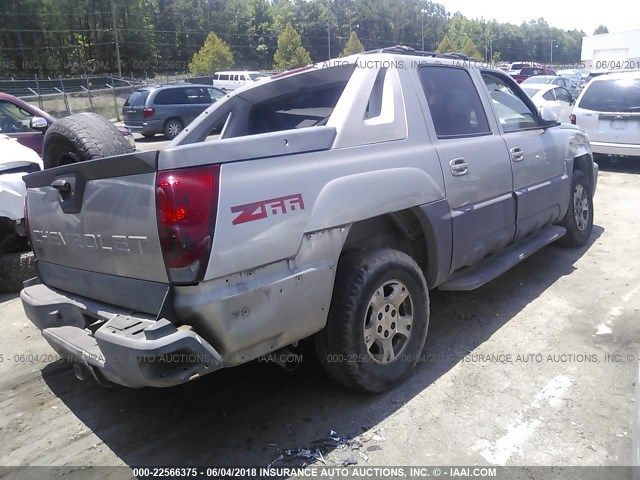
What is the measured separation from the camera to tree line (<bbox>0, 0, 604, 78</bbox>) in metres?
58.5

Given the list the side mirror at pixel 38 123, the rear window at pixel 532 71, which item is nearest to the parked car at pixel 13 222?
the side mirror at pixel 38 123

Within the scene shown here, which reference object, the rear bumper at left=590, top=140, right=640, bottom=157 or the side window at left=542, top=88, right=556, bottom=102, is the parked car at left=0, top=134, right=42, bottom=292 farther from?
the side window at left=542, top=88, right=556, bottom=102

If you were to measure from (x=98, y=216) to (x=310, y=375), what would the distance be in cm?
167

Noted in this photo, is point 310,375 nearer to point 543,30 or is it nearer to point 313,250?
point 313,250

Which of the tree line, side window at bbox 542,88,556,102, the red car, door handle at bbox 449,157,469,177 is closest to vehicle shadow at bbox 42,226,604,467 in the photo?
door handle at bbox 449,157,469,177

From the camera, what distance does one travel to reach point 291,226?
2.64m

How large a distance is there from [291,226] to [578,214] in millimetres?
4357

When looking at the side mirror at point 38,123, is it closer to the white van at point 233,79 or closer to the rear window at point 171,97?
the rear window at point 171,97

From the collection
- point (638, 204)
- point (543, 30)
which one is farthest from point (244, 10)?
point (638, 204)

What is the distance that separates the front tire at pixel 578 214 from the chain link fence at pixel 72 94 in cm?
2564

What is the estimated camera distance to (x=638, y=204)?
7.73 meters

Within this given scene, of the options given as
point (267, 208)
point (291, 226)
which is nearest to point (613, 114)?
point (291, 226)

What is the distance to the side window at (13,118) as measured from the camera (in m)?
7.92

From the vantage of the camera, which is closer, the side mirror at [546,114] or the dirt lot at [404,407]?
the dirt lot at [404,407]
